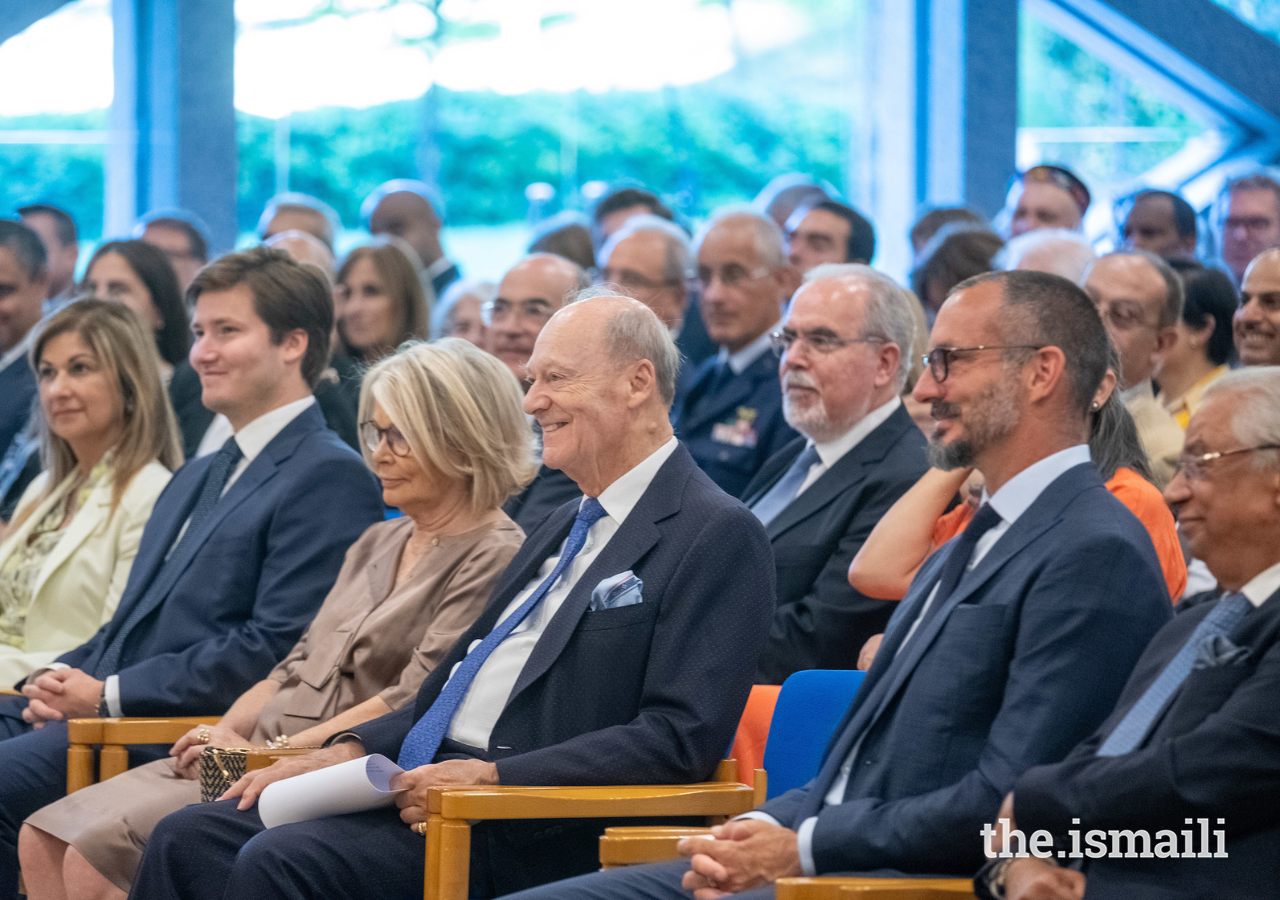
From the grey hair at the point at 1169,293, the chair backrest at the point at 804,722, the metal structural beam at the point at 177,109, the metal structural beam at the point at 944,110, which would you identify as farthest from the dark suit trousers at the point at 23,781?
the metal structural beam at the point at 944,110

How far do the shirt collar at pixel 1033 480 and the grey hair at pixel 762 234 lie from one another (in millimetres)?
2650

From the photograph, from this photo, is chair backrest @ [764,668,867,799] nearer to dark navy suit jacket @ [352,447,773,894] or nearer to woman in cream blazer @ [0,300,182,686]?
dark navy suit jacket @ [352,447,773,894]

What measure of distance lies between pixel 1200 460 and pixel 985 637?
38 centimetres

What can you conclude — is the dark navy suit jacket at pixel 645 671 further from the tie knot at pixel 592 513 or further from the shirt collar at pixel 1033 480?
the shirt collar at pixel 1033 480

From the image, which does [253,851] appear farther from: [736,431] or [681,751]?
[736,431]

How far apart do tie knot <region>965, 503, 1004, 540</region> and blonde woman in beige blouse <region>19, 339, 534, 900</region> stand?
111cm

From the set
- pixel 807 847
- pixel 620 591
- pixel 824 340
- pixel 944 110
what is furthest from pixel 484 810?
pixel 944 110

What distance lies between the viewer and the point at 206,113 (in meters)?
8.68

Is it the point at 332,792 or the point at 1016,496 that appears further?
the point at 332,792

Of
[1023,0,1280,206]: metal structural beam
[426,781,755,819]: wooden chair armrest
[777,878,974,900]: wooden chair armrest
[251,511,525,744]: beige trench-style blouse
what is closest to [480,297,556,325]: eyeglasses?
[251,511,525,744]: beige trench-style blouse

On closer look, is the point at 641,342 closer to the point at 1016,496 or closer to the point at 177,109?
the point at 1016,496

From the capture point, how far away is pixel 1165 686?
186cm

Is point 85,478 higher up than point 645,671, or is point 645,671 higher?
point 85,478

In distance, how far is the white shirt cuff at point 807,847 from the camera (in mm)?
2051
